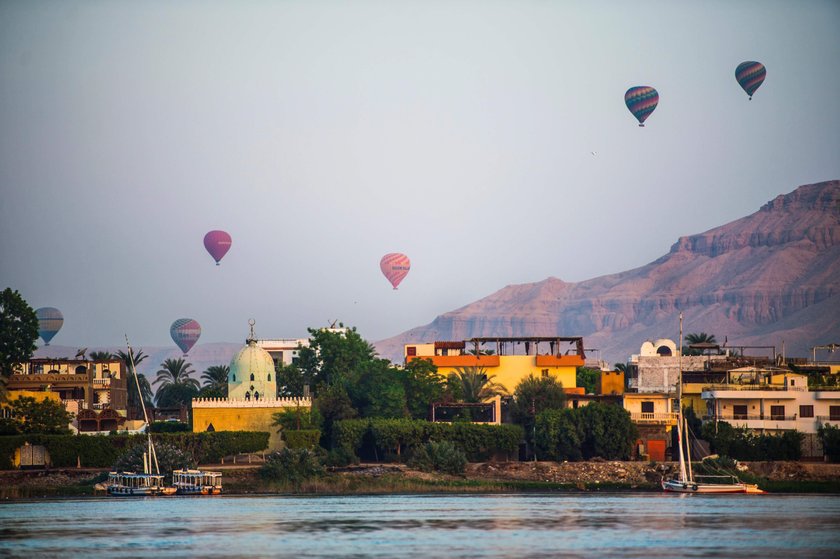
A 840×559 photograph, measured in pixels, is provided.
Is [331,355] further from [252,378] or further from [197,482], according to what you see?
Answer: [197,482]

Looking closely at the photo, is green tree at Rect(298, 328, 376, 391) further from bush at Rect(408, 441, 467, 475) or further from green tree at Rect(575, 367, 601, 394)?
bush at Rect(408, 441, 467, 475)

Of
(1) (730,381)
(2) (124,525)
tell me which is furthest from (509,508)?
(1) (730,381)

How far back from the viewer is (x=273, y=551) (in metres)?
57.3

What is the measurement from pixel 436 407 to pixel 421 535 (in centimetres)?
3997

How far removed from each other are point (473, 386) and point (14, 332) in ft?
107

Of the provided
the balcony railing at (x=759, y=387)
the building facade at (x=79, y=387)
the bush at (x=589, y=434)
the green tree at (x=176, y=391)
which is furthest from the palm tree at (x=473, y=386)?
the green tree at (x=176, y=391)

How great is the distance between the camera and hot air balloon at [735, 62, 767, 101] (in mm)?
141250

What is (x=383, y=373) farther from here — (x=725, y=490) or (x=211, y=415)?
(x=725, y=490)

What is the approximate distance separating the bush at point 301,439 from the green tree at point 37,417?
13790 mm

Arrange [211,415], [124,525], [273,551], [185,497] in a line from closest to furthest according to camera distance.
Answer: [273,551]
[124,525]
[185,497]
[211,415]

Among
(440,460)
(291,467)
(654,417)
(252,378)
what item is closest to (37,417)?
(252,378)

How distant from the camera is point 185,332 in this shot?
596 ft

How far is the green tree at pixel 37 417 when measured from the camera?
9269cm

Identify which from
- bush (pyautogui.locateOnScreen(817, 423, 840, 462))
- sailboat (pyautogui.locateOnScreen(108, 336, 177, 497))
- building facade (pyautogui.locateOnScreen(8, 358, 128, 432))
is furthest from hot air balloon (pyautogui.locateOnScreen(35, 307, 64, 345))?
bush (pyautogui.locateOnScreen(817, 423, 840, 462))
